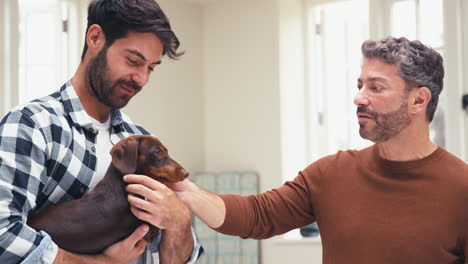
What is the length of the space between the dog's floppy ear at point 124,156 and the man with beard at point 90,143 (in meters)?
0.07

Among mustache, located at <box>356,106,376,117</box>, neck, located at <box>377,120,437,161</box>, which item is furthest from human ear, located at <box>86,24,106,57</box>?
neck, located at <box>377,120,437,161</box>

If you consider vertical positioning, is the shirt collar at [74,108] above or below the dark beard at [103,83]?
below

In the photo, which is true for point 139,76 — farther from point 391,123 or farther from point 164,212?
point 391,123

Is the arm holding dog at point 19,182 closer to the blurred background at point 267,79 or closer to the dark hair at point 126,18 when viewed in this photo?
the dark hair at point 126,18

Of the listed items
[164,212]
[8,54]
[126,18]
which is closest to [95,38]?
[126,18]

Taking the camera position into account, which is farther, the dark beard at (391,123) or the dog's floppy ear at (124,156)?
the dark beard at (391,123)

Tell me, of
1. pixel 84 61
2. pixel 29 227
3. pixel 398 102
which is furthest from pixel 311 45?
pixel 29 227

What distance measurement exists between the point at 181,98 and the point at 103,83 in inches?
153

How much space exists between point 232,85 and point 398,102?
A: 12.0 ft

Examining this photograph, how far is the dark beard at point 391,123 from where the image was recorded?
2.01 m

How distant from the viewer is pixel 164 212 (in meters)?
1.72

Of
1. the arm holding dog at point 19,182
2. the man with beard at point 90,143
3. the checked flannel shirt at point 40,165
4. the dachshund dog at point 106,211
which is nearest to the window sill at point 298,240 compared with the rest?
the man with beard at point 90,143

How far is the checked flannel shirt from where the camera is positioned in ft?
4.87

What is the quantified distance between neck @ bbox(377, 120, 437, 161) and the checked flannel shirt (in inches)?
35.1
